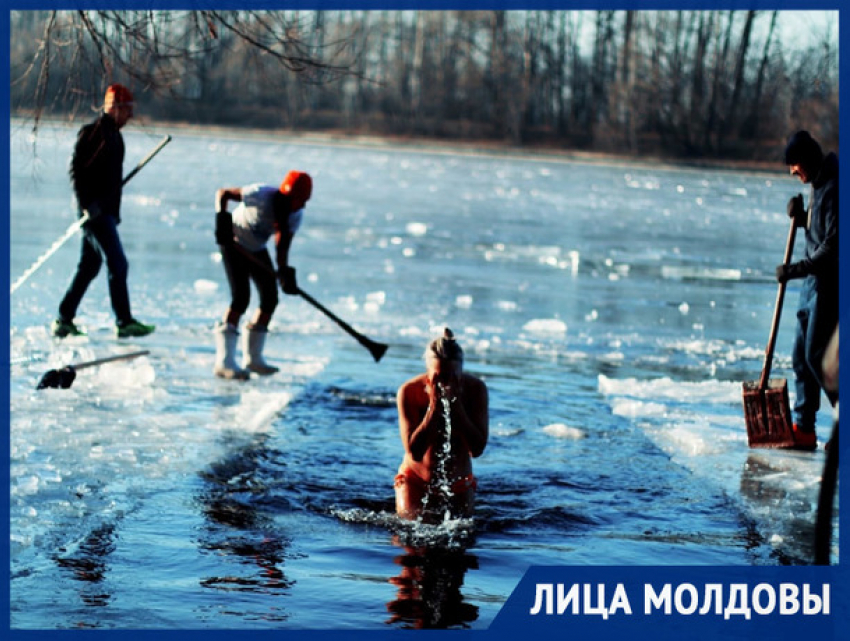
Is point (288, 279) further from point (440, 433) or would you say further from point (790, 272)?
point (790, 272)

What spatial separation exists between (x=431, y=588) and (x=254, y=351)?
4.52m

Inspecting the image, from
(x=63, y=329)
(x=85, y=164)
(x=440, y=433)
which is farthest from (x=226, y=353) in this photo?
(x=440, y=433)

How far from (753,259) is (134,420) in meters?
13.5

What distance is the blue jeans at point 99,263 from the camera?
Result: 9414 millimetres

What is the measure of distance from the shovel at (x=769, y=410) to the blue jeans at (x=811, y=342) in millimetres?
98

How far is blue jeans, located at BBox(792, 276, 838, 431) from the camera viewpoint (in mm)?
7148

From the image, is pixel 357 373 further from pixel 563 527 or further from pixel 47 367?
pixel 563 527

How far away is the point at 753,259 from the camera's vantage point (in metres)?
19.4

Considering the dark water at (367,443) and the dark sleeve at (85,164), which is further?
the dark sleeve at (85,164)

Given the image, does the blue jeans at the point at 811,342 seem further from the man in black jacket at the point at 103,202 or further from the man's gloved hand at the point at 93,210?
the man's gloved hand at the point at 93,210

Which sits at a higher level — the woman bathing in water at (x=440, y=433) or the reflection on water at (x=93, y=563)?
the woman bathing in water at (x=440, y=433)

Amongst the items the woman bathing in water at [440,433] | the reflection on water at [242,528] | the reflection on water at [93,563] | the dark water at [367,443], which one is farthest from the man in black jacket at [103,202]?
the reflection on water at [93,563]

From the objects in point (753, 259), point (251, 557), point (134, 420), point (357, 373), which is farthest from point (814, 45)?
point (251, 557)

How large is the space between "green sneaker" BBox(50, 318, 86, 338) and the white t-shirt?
1653 mm
